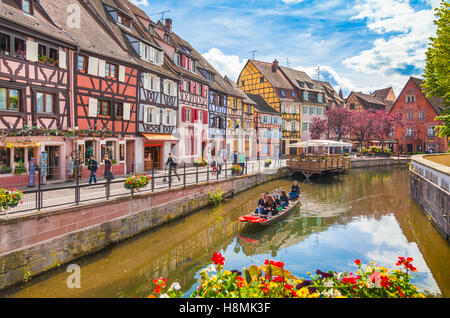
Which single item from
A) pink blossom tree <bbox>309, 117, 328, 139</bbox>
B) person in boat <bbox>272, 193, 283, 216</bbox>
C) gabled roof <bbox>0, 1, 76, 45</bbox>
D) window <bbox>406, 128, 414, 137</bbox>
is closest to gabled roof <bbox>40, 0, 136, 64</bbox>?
gabled roof <bbox>0, 1, 76, 45</bbox>

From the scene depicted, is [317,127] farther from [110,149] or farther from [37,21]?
[37,21]

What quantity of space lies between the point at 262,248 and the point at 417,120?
180ft

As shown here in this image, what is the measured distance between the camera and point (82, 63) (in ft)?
55.5

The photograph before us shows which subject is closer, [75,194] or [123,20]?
[75,194]

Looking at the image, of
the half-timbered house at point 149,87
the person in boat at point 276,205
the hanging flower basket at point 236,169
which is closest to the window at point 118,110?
the half-timbered house at point 149,87

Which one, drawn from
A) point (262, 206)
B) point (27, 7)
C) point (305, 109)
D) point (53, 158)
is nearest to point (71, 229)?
point (53, 158)

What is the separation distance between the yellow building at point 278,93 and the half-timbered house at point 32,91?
3523cm

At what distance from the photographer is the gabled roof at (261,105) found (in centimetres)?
4364

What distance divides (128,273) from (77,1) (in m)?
18.8

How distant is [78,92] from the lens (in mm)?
16766

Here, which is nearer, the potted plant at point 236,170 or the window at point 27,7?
the window at point 27,7

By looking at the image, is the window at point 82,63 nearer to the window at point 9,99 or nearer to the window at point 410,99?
the window at point 9,99
